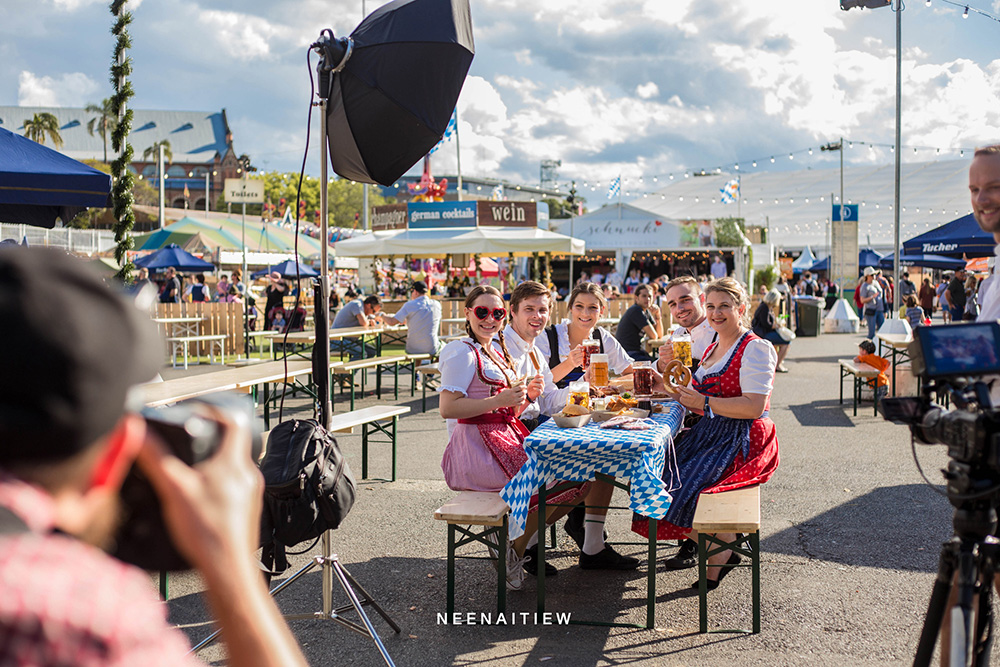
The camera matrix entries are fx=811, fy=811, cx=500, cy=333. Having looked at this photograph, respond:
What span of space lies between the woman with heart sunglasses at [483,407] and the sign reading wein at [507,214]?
46.1ft

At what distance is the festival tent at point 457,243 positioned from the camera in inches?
632

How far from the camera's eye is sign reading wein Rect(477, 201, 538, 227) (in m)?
18.4

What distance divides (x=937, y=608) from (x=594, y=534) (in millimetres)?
2793

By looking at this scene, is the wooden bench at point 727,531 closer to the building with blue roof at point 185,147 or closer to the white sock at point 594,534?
the white sock at point 594,534

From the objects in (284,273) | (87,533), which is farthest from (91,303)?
(284,273)

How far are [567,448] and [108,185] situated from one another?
387cm

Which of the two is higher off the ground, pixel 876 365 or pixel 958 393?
pixel 958 393

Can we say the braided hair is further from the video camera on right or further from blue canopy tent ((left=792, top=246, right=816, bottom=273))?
blue canopy tent ((left=792, top=246, right=816, bottom=273))

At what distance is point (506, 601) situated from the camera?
13.8 feet

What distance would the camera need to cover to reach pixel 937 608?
2.08m

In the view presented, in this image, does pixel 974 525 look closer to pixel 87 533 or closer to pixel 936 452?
pixel 87 533

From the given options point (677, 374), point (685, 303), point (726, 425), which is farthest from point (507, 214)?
point (726, 425)

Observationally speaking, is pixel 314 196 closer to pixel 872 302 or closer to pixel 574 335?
pixel 872 302

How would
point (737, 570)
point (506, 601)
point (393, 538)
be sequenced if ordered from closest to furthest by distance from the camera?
point (506, 601) < point (737, 570) < point (393, 538)
